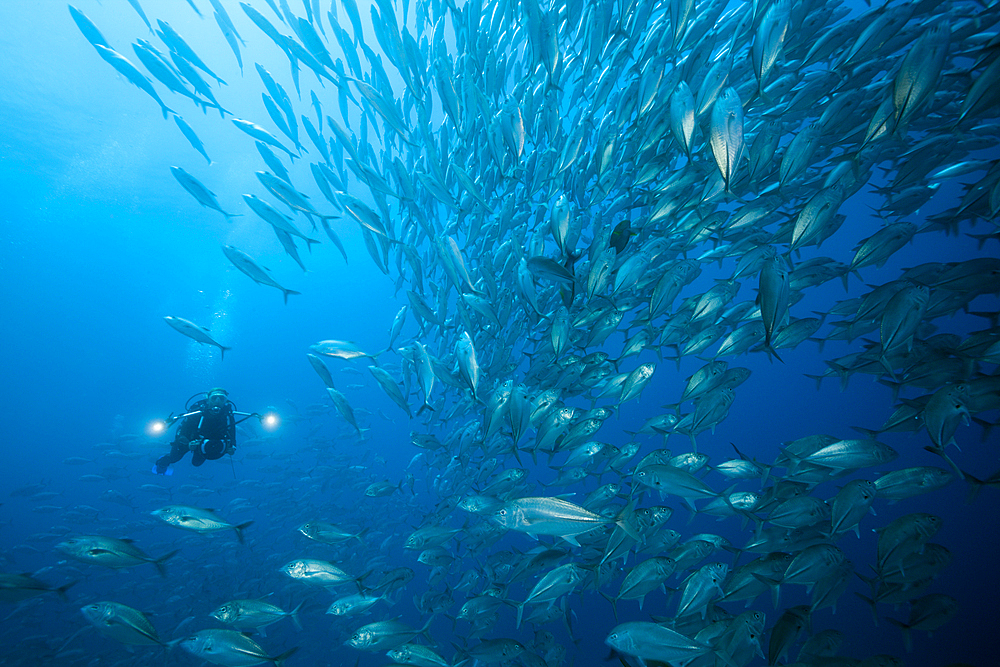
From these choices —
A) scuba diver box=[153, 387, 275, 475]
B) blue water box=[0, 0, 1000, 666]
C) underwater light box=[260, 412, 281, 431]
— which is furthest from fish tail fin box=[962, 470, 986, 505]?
scuba diver box=[153, 387, 275, 475]

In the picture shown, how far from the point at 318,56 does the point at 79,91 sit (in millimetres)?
21263

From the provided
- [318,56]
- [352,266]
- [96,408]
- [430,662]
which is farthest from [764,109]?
[96,408]

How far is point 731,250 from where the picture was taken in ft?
12.4

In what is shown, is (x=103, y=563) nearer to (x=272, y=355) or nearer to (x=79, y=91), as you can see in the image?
(x=79, y=91)

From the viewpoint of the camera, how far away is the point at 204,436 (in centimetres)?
682

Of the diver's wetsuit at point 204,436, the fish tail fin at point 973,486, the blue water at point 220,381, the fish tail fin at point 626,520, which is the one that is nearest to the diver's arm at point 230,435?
the diver's wetsuit at point 204,436

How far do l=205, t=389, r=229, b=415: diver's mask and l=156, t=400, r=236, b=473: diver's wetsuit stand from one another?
0.04 metres

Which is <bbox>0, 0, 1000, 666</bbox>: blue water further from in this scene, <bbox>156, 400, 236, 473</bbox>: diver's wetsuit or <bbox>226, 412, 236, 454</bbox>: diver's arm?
<bbox>226, 412, 236, 454</bbox>: diver's arm

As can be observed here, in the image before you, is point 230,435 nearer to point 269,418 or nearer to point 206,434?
point 206,434

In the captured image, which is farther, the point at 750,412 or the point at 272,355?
the point at 272,355

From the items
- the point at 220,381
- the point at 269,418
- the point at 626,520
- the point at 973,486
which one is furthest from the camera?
the point at 220,381

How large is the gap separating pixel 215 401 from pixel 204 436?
668mm

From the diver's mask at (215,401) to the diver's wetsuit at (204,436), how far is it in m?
0.04

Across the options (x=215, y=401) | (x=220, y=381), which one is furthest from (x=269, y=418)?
(x=220, y=381)
